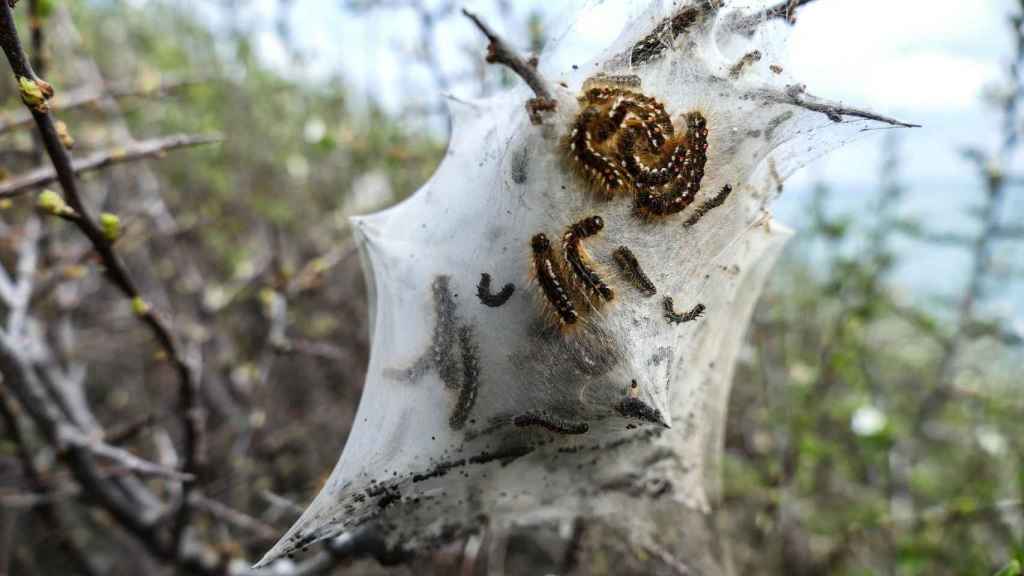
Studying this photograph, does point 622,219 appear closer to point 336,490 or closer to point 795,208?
point 336,490

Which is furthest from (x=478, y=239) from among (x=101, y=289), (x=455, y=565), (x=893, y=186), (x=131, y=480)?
(x=101, y=289)

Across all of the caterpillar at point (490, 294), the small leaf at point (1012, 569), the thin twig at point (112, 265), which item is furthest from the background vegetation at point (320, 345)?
the caterpillar at point (490, 294)

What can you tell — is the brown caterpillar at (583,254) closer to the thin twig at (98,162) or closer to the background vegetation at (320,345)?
the thin twig at (98,162)

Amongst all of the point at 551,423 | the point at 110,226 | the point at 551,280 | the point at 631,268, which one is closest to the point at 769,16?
the point at 631,268

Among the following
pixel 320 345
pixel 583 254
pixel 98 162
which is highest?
pixel 320 345

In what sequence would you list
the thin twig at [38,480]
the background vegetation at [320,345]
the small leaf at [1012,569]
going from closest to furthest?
the small leaf at [1012,569] < the thin twig at [38,480] < the background vegetation at [320,345]

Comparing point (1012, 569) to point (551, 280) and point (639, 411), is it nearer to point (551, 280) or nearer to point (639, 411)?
point (639, 411)

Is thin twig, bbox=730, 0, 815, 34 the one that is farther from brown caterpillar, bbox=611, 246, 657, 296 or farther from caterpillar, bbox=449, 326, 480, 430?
caterpillar, bbox=449, 326, 480, 430

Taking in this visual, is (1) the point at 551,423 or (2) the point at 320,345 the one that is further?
(2) the point at 320,345
